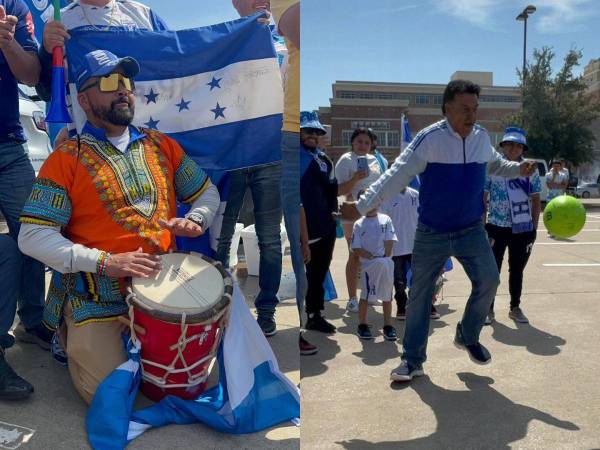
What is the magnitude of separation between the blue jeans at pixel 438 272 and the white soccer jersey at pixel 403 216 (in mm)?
1071

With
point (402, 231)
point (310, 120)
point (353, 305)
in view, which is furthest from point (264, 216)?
point (402, 231)

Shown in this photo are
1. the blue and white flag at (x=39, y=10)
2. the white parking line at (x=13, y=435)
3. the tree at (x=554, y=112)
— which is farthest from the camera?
the tree at (x=554, y=112)

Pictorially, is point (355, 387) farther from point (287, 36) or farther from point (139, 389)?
point (287, 36)

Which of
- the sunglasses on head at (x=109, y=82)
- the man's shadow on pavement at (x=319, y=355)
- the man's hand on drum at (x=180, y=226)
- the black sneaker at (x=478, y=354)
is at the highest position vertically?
the sunglasses on head at (x=109, y=82)

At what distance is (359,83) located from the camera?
103 inches

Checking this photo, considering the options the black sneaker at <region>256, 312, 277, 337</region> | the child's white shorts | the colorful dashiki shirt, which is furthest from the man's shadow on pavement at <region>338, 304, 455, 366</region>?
the colorful dashiki shirt

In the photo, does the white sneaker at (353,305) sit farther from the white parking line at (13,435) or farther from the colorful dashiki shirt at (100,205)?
the white parking line at (13,435)

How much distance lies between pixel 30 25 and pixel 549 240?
7.97 m

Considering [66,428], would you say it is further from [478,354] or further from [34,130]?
[34,130]

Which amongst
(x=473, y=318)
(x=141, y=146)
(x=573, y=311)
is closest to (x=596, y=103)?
(x=573, y=311)

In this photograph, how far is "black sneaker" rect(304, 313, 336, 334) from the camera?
346 centimetres

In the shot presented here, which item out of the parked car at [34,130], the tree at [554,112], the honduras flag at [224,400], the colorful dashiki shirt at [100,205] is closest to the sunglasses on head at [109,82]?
the colorful dashiki shirt at [100,205]

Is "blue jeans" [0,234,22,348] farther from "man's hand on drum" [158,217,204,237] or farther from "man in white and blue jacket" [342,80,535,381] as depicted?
"man in white and blue jacket" [342,80,535,381]

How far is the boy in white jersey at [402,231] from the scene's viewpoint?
158 inches
